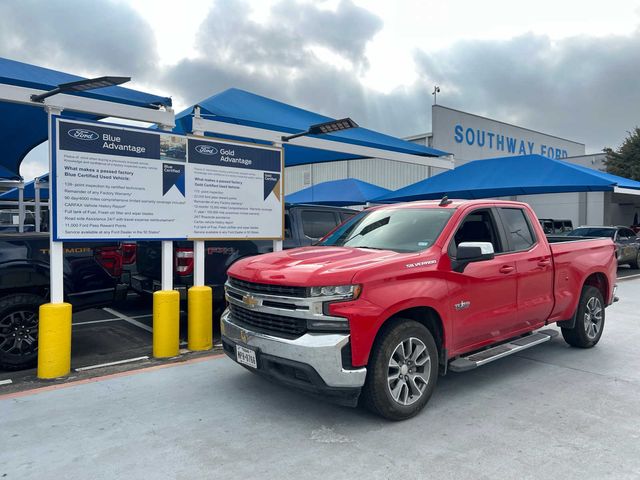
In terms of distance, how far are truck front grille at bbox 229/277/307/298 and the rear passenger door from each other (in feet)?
7.71

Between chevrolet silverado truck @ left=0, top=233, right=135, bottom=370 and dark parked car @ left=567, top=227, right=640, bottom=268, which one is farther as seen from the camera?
dark parked car @ left=567, top=227, right=640, bottom=268

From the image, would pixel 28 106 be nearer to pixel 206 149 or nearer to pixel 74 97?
pixel 74 97

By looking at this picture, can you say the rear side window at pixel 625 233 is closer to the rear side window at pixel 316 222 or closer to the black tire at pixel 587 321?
the black tire at pixel 587 321

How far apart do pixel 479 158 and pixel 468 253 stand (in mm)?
25396

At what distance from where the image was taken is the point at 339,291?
3602 mm

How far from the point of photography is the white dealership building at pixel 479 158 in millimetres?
25672

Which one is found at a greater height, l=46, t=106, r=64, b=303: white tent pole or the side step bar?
l=46, t=106, r=64, b=303: white tent pole

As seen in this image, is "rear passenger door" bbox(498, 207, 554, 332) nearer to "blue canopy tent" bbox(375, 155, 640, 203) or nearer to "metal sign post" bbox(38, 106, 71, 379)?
"metal sign post" bbox(38, 106, 71, 379)

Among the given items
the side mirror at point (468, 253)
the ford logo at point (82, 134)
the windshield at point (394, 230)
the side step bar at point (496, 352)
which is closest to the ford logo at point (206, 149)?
the ford logo at point (82, 134)

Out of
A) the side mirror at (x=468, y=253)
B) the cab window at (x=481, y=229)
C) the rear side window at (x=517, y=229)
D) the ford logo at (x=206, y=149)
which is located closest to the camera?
the side mirror at (x=468, y=253)

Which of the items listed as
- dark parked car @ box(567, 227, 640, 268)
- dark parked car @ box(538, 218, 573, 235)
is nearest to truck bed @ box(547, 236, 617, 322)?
dark parked car @ box(567, 227, 640, 268)

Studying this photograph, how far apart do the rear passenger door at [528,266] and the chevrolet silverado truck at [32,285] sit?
4663mm

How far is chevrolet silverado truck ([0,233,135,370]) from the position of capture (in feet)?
17.1

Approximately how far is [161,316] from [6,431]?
2.08m
